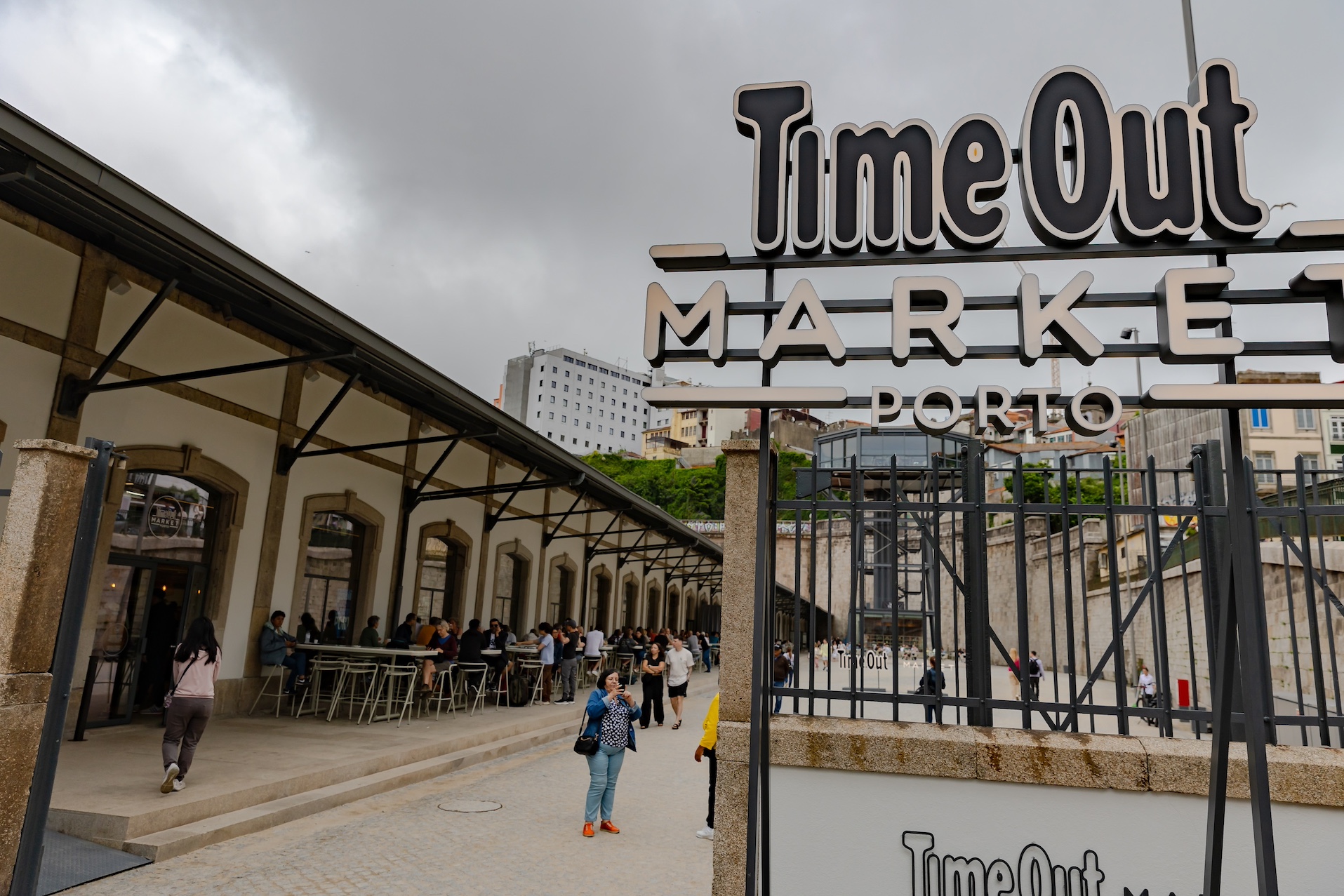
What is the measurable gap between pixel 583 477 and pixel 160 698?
7654 millimetres

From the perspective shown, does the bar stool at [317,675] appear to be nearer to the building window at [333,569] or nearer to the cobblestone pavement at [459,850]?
the building window at [333,569]

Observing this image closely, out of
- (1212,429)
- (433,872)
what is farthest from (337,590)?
(1212,429)

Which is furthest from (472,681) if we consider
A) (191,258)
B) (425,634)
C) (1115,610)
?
(1115,610)

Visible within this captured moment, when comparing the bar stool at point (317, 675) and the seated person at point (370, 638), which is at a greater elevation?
the seated person at point (370, 638)

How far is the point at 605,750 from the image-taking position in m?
7.15

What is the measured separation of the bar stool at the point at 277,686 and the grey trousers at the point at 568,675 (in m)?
5.41

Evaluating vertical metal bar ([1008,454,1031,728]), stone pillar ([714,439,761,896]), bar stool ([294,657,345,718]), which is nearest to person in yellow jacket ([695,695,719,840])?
stone pillar ([714,439,761,896])

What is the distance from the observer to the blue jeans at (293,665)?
11.5m

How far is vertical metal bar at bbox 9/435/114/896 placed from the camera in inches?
164

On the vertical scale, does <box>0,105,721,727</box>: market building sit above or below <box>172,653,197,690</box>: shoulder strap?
above

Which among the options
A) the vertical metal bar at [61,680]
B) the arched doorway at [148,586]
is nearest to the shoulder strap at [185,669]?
the vertical metal bar at [61,680]

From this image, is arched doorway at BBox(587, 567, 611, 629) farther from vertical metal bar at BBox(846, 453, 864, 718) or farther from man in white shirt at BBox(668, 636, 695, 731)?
vertical metal bar at BBox(846, 453, 864, 718)

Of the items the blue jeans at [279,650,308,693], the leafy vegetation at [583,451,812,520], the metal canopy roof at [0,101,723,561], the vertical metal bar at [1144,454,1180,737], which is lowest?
the blue jeans at [279,650,308,693]

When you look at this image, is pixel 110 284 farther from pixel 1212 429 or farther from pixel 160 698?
pixel 1212 429
